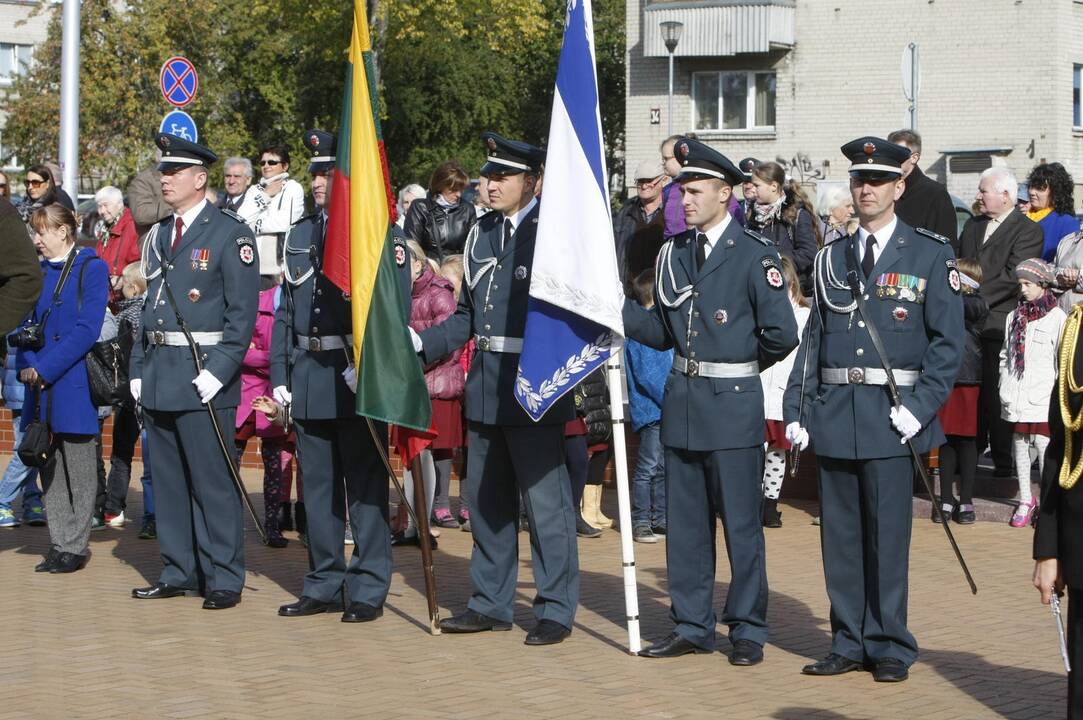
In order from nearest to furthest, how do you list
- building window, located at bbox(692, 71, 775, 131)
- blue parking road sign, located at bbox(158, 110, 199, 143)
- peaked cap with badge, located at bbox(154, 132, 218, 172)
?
1. peaked cap with badge, located at bbox(154, 132, 218, 172)
2. blue parking road sign, located at bbox(158, 110, 199, 143)
3. building window, located at bbox(692, 71, 775, 131)

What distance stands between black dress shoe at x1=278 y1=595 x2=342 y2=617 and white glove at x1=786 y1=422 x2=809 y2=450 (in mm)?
2679

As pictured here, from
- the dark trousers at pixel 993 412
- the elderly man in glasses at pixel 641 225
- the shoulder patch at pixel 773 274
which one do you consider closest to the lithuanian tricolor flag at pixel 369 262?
the shoulder patch at pixel 773 274

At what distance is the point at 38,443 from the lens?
977 cm

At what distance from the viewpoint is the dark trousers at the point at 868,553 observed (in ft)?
23.9

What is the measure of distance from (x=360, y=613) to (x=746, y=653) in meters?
2.04

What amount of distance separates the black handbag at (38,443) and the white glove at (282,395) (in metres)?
1.70

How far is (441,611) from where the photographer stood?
28.9 ft

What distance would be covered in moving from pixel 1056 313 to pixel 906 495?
427cm

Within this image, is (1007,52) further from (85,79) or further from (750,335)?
(750,335)

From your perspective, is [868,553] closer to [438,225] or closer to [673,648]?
[673,648]

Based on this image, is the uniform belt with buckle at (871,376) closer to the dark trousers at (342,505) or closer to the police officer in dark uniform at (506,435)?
the police officer in dark uniform at (506,435)

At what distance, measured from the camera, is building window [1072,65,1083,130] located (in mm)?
37688

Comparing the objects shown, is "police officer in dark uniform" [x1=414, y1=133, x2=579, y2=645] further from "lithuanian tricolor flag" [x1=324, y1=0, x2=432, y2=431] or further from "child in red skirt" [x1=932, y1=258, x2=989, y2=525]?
"child in red skirt" [x1=932, y1=258, x2=989, y2=525]

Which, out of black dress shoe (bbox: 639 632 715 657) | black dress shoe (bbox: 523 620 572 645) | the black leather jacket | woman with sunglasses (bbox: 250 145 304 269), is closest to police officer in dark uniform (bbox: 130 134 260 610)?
black dress shoe (bbox: 523 620 572 645)
